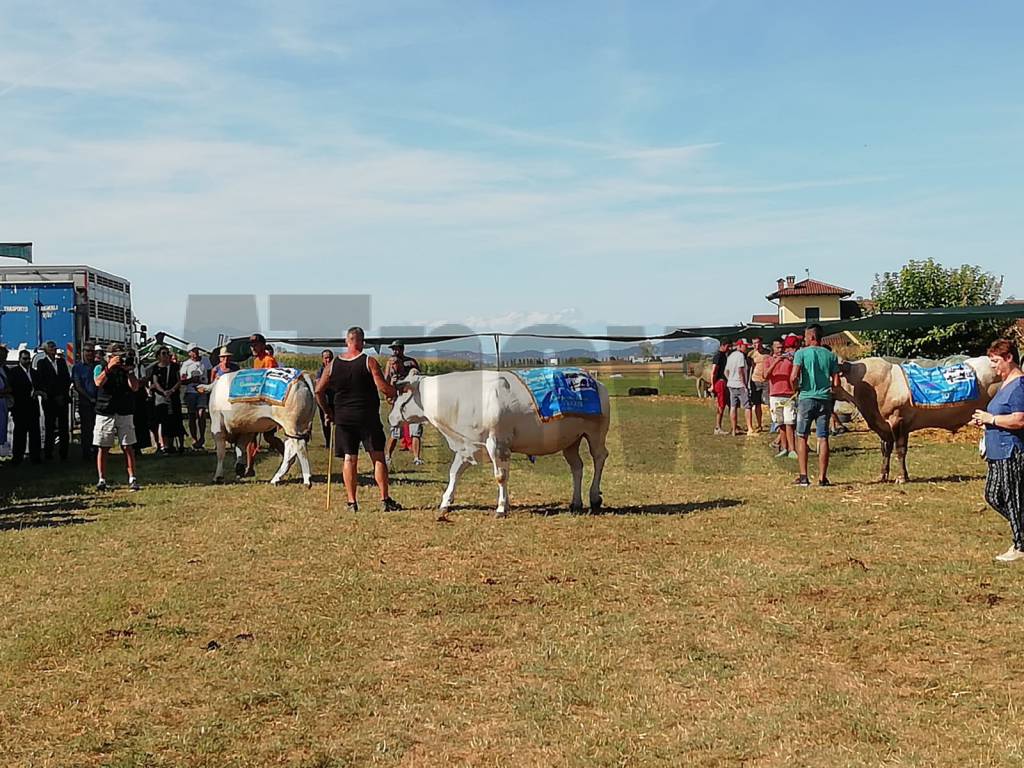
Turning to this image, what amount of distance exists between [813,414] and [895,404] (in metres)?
1.31

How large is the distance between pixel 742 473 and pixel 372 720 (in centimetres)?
1053

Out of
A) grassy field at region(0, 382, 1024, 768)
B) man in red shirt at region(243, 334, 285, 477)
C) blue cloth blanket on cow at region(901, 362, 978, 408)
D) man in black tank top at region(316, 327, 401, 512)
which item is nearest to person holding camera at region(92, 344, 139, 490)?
grassy field at region(0, 382, 1024, 768)

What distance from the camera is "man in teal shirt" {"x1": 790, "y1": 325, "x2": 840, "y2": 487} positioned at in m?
13.2

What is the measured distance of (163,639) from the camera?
670 cm

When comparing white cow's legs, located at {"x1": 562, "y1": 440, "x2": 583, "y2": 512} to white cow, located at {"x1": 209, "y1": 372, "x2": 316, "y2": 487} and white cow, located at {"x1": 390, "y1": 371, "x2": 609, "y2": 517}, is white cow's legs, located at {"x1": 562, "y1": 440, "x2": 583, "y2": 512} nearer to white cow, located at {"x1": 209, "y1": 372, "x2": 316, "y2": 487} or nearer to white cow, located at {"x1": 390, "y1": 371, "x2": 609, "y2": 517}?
white cow, located at {"x1": 390, "y1": 371, "x2": 609, "y2": 517}

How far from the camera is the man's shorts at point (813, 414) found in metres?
13.2

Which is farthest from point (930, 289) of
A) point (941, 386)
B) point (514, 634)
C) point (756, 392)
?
point (514, 634)

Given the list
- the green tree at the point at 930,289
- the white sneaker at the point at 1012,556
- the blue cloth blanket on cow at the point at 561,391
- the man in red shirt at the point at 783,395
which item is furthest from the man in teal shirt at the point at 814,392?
the green tree at the point at 930,289

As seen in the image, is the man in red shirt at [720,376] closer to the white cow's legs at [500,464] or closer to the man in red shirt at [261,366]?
the man in red shirt at [261,366]

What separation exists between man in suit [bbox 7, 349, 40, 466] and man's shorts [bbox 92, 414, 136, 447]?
3.45 meters

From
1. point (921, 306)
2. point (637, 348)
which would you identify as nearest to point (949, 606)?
point (637, 348)

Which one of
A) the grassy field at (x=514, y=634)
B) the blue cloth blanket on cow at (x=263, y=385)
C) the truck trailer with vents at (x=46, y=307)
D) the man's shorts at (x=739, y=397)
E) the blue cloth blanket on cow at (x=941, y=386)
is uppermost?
the truck trailer with vents at (x=46, y=307)

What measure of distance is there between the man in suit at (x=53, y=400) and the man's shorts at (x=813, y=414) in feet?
38.3

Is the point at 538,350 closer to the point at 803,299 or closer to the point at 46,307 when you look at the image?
the point at 46,307
